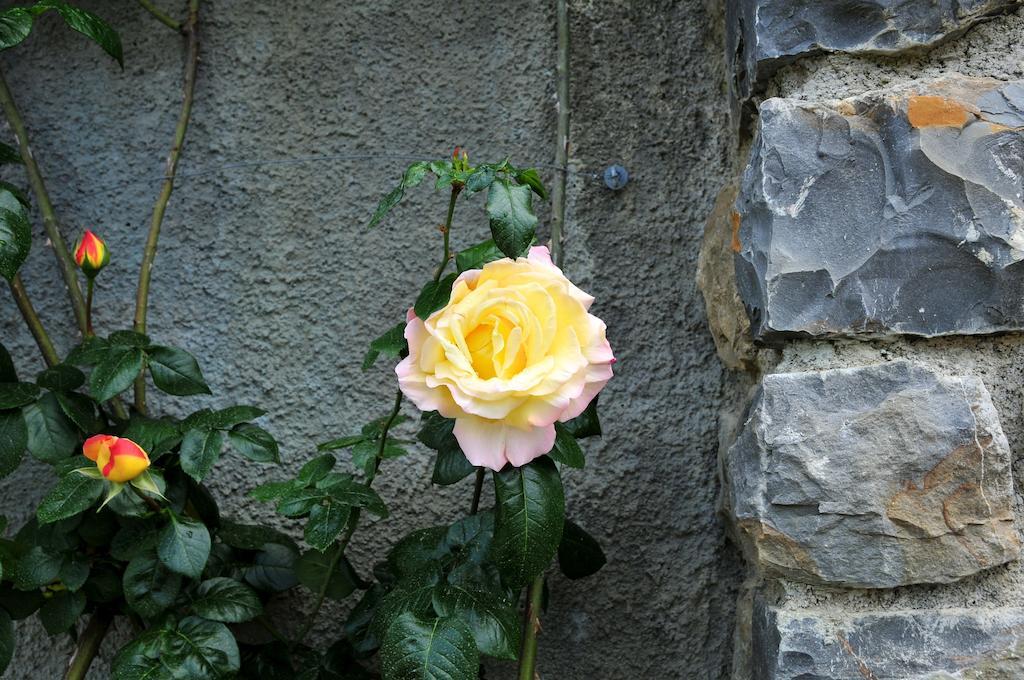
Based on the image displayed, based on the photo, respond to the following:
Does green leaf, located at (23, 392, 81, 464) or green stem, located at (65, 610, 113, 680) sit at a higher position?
green leaf, located at (23, 392, 81, 464)

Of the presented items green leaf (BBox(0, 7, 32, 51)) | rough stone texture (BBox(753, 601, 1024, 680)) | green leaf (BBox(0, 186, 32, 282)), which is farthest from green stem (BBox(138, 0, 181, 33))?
rough stone texture (BBox(753, 601, 1024, 680))

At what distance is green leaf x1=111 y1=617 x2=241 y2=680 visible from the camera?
32.5 inches

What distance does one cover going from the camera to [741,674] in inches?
37.5

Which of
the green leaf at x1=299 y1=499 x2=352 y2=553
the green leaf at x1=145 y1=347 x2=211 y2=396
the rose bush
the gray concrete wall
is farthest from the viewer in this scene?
the gray concrete wall

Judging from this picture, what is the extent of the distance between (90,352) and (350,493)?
29 cm

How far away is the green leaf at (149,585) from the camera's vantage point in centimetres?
86

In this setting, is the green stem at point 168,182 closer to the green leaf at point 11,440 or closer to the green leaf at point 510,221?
the green leaf at point 11,440

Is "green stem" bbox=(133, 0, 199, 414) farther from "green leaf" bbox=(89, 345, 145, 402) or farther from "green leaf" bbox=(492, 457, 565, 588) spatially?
"green leaf" bbox=(492, 457, 565, 588)

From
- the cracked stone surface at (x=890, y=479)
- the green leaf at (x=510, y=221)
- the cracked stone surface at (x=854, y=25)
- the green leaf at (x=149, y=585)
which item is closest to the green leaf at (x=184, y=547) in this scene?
the green leaf at (x=149, y=585)

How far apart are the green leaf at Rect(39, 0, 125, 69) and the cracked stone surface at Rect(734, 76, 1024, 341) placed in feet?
2.24

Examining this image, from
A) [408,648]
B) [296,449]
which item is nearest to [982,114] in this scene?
[408,648]

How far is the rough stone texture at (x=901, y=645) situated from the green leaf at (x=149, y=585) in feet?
1.75

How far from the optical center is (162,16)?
1.08 metres

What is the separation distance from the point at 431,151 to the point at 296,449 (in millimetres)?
364
